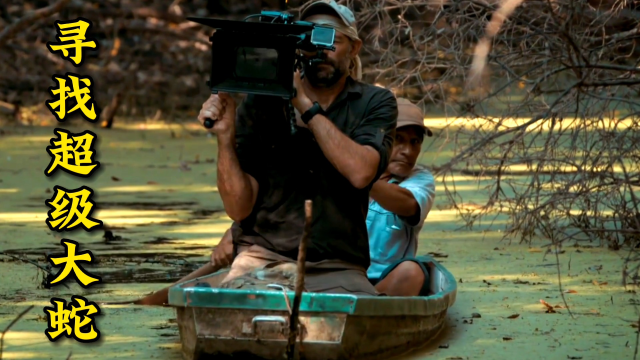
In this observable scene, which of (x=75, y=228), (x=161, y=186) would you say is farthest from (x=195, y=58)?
(x=75, y=228)

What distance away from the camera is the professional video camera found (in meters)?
4.01

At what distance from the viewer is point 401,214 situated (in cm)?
473

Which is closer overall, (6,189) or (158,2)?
(6,189)

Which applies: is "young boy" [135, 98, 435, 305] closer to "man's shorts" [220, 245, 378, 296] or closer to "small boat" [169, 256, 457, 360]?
"man's shorts" [220, 245, 378, 296]

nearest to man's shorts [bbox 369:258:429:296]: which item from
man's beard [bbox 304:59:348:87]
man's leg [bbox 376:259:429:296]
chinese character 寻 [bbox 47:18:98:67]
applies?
man's leg [bbox 376:259:429:296]

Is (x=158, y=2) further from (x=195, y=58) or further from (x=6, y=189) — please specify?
(x=6, y=189)

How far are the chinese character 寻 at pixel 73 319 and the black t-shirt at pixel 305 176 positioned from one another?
2.28 ft

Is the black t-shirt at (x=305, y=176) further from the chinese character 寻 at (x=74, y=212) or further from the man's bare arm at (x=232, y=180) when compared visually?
the chinese character 寻 at (x=74, y=212)

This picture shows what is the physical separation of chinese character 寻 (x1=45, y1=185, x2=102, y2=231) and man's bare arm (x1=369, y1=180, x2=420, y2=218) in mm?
2154

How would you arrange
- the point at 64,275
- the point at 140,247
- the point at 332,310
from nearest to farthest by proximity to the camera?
the point at 332,310 < the point at 64,275 < the point at 140,247

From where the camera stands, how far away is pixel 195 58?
535 inches

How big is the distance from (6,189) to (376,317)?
17.8 ft

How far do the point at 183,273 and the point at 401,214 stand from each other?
4.93 feet

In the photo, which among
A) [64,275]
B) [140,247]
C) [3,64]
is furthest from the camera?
[3,64]
